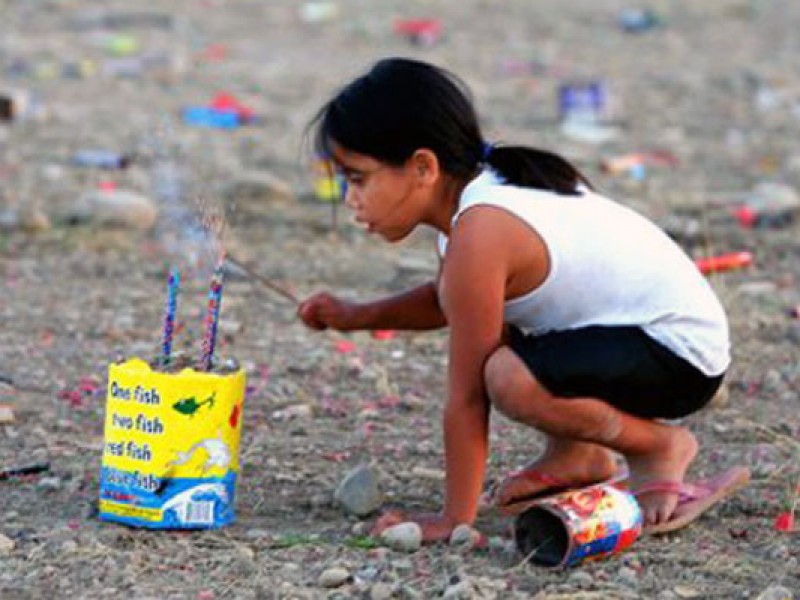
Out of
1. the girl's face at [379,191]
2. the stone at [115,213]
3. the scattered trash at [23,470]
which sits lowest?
the stone at [115,213]

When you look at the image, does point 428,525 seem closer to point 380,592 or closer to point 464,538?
point 464,538

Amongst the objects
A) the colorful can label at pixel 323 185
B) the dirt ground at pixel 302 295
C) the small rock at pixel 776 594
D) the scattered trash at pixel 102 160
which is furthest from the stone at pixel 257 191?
the small rock at pixel 776 594

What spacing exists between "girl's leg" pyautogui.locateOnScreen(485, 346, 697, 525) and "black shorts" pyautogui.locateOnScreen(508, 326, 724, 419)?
0.08ft

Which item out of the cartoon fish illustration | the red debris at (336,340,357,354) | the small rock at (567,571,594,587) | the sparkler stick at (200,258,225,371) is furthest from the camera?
the red debris at (336,340,357,354)

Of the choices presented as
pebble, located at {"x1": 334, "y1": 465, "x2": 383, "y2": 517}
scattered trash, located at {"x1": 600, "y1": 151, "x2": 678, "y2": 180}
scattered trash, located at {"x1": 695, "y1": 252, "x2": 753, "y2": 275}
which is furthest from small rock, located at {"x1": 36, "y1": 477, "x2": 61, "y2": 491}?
scattered trash, located at {"x1": 600, "y1": 151, "x2": 678, "y2": 180}

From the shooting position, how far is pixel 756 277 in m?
6.56

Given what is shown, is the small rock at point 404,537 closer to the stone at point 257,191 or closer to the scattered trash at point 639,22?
the stone at point 257,191

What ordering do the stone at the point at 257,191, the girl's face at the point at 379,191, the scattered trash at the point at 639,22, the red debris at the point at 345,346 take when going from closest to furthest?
the girl's face at the point at 379,191 < the red debris at the point at 345,346 < the stone at the point at 257,191 < the scattered trash at the point at 639,22

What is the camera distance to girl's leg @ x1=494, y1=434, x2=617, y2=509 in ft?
13.5

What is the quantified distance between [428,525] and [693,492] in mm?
648

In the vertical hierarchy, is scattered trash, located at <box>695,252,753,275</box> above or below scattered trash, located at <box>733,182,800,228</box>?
above

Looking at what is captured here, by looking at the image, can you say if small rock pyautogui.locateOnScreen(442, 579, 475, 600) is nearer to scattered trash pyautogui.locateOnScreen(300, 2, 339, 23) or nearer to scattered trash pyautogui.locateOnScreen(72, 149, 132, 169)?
scattered trash pyautogui.locateOnScreen(72, 149, 132, 169)

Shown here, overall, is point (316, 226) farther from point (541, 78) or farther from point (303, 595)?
point (541, 78)

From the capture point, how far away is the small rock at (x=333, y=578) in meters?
3.50
